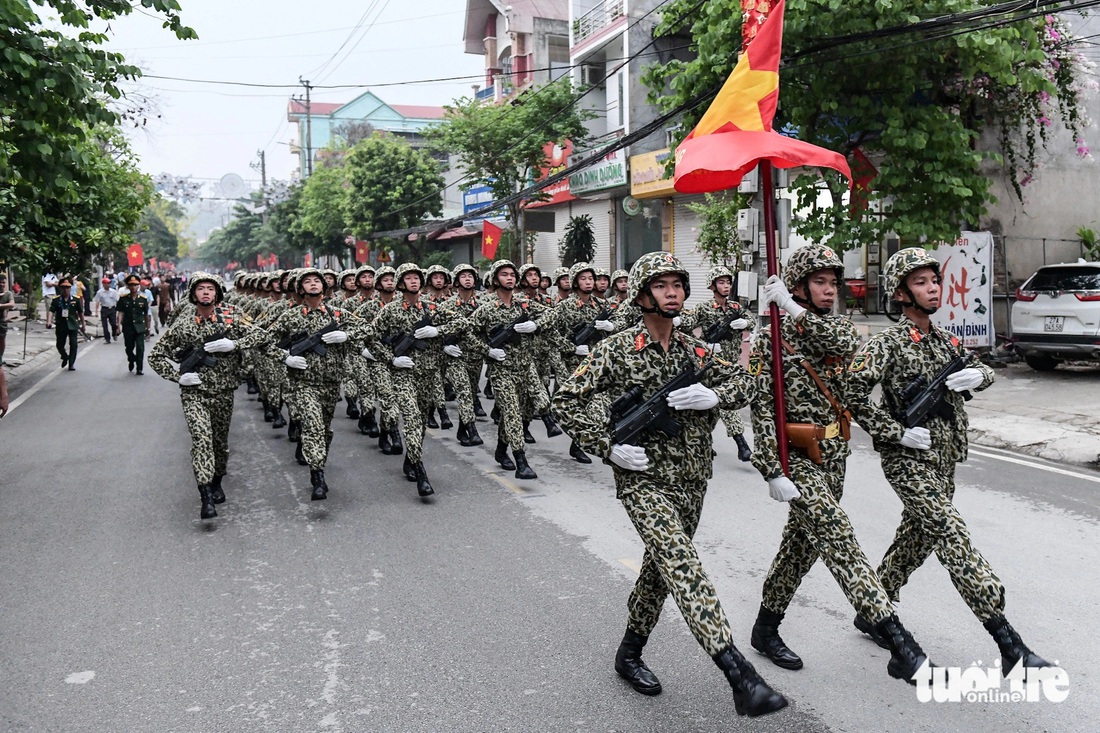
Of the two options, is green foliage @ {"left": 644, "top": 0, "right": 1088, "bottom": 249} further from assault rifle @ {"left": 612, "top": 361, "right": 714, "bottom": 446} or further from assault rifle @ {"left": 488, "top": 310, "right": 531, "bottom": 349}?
assault rifle @ {"left": 612, "top": 361, "right": 714, "bottom": 446}

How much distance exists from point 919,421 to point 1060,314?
11.0m

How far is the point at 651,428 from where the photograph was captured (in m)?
3.94

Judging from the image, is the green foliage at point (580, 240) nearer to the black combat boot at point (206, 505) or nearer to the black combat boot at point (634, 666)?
the black combat boot at point (206, 505)

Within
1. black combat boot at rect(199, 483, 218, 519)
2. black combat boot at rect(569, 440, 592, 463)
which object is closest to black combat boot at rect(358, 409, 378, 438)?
black combat boot at rect(569, 440, 592, 463)

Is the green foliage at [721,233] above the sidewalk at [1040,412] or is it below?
above

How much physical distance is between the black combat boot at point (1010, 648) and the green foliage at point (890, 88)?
10396mm

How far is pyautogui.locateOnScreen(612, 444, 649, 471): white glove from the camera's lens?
3.82 meters

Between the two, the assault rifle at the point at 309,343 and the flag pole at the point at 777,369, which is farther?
the assault rifle at the point at 309,343

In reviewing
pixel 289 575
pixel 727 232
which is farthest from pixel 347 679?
pixel 727 232

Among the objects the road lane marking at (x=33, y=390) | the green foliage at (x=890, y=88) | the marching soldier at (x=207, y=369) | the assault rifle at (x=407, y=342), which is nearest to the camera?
the marching soldier at (x=207, y=369)

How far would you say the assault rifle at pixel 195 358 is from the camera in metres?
7.56

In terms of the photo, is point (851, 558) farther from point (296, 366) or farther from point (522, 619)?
point (296, 366)

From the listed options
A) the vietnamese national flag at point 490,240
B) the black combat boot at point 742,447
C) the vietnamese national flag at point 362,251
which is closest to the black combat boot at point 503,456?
the black combat boot at point 742,447

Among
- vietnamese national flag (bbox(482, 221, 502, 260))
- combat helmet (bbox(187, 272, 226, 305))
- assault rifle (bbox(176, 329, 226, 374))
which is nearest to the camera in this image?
assault rifle (bbox(176, 329, 226, 374))
